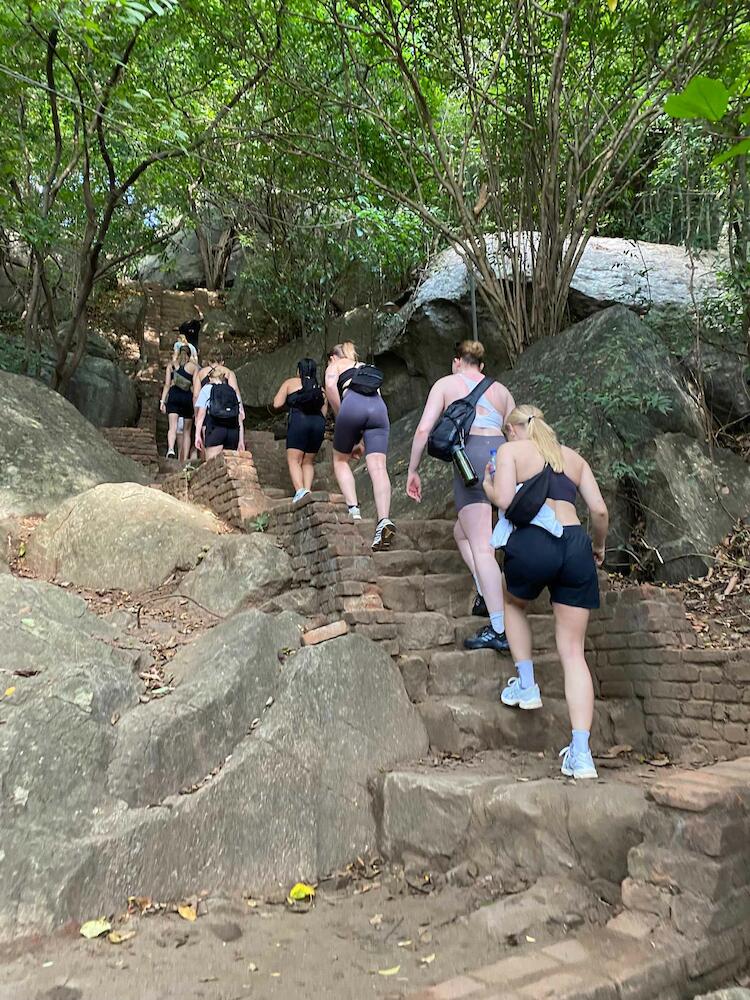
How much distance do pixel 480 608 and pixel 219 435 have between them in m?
3.57

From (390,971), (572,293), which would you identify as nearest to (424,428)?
(390,971)

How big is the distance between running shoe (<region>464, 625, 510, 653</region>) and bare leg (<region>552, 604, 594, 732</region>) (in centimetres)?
106

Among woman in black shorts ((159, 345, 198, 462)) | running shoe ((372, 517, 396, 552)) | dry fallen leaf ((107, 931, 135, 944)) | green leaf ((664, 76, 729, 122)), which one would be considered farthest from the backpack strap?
woman in black shorts ((159, 345, 198, 462))

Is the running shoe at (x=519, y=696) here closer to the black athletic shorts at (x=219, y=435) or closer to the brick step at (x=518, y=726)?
the brick step at (x=518, y=726)

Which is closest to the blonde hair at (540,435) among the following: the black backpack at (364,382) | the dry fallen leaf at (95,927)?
the black backpack at (364,382)

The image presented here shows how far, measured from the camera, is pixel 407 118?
944cm

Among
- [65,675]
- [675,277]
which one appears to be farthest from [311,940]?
[675,277]

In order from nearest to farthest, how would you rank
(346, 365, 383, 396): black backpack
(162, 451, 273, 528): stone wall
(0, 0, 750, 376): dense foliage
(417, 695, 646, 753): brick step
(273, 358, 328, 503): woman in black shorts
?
1. (417, 695, 646, 753): brick step
2. (346, 365, 383, 396): black backpack
3. (162, 451, 273, 528): stone wall
4. (273, 358, 328, 503): woman in black shorts
5. (0, 0, 750, 376): dense foliage

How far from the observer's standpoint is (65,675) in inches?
159

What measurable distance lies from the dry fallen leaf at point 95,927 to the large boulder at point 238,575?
7.75ft

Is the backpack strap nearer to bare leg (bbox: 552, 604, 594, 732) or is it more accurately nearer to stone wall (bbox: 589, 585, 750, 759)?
stone wall (bbox: 589, 585, 750, 759)

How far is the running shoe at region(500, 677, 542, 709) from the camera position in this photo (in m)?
4.39

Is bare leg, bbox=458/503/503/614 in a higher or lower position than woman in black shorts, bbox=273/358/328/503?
lower

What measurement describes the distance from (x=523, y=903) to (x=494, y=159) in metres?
7.99
